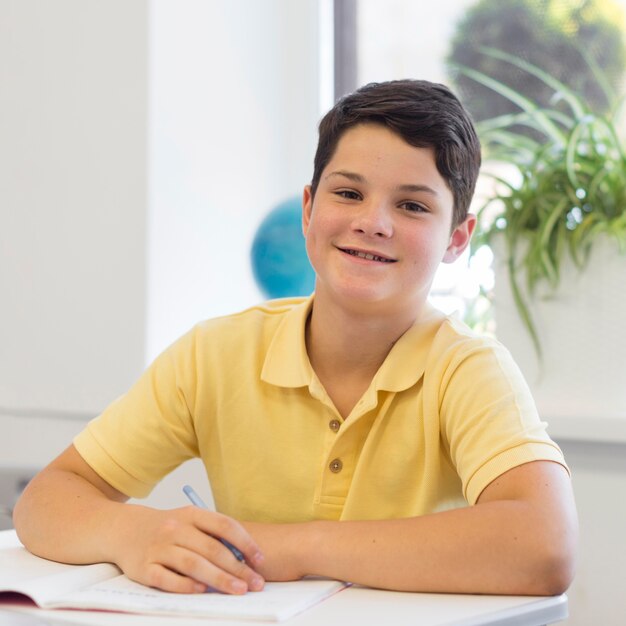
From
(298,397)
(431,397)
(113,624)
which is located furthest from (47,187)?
(113,624)

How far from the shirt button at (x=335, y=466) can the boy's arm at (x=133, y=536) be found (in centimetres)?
26

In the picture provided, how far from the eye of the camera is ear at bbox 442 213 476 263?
4.41 ft

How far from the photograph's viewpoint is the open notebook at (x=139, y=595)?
0.83 m

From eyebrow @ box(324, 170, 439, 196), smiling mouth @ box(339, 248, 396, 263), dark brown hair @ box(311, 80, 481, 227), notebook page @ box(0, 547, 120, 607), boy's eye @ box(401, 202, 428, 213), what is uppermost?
dark brown hair @ box(311, 80, 481, 227)

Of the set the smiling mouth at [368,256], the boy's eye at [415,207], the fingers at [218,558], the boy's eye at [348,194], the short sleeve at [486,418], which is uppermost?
the boy's eye at [348,194]

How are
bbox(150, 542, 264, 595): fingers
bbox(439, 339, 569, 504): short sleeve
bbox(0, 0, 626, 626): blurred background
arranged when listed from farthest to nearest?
bbox(0, 0, 626, 626): blurred background
bbox(439, 339, 569, 504): short sleeve
bbox(150, 542, 264, 595): fingers

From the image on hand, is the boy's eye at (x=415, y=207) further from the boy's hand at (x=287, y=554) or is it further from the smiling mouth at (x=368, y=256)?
the boy's hand at (x=287, y=554)

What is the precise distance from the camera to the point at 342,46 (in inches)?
93.4

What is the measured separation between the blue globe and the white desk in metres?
0.99

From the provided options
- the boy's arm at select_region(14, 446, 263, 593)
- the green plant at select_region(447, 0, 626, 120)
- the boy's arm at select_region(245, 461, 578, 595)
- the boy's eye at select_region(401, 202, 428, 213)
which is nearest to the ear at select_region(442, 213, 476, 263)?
the boy's eye at select_region(401, 202, 428, 213)

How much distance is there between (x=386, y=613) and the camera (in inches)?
33.0

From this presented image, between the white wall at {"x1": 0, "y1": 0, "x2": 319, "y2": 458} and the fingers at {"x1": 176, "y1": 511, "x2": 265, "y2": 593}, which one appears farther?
the white wall at {"x1": 0, "y1": 0, "x2": 319, "y2": 458}

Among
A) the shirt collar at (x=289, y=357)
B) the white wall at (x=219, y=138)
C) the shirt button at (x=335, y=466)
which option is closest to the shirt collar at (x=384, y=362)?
the shirt collar at (x=289, y=357)

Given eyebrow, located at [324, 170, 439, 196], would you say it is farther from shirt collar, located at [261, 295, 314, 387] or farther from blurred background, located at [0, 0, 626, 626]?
blurred background, located at [0, 0, 626, 626]
